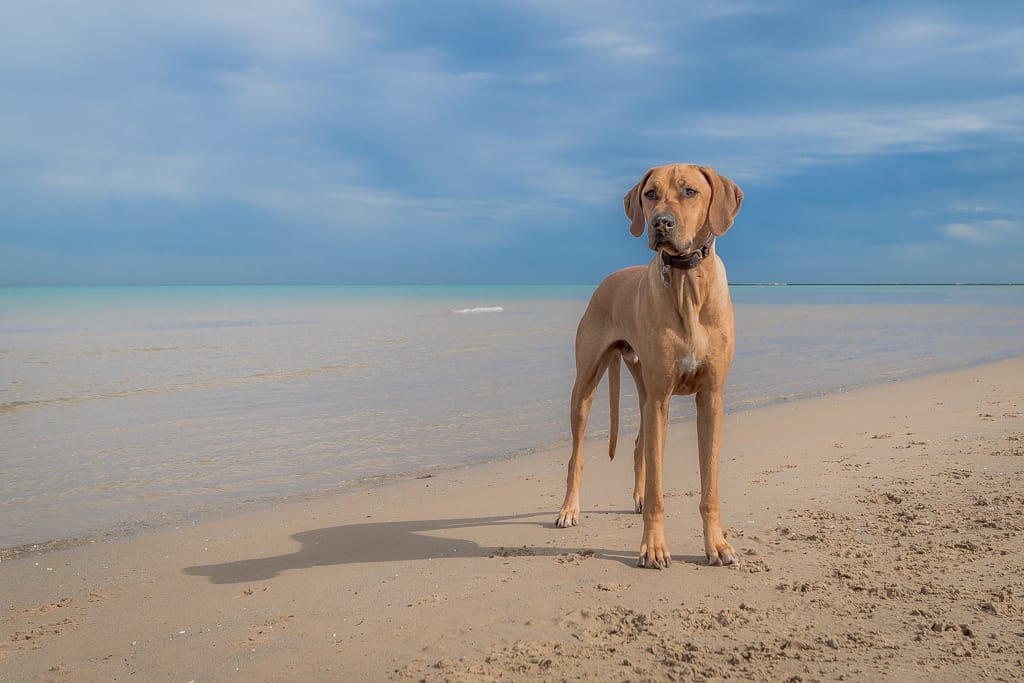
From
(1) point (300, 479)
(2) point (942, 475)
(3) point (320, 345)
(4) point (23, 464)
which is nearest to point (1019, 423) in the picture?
(2) point (942, 475)

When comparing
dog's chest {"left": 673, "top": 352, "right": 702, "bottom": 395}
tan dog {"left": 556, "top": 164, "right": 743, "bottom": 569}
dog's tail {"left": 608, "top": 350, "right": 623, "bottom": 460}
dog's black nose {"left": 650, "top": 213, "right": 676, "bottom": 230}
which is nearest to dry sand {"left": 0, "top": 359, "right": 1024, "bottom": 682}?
tan dog {"left": 556, "top": 164, "right": 743, "bottom": 569}

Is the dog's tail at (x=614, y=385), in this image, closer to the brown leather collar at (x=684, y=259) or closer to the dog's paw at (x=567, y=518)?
the dog's paw at (x=567, y=518)

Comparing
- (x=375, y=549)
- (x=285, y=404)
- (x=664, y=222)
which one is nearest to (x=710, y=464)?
(x=664, y=222)

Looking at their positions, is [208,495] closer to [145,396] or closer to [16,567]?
[16,567]

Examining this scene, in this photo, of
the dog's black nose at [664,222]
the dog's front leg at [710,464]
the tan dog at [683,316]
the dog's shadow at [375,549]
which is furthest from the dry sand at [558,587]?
the dog's black nose at [664,222]

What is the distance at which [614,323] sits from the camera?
5090 mm

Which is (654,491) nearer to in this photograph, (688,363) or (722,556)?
(722,556)

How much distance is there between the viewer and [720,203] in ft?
13.7

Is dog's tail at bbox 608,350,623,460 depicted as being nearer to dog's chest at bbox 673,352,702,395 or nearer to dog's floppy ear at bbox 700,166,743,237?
dog's chest at bbox 673,352,702,395

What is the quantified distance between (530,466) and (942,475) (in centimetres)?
344

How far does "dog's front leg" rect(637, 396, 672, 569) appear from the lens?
14.0 feet

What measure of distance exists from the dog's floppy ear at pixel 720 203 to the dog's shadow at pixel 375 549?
77.0 inches

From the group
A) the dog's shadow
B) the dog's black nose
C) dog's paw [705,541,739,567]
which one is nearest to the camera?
the dog's black nose

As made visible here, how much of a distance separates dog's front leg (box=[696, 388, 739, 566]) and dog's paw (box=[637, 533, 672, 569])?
25 centimetres
